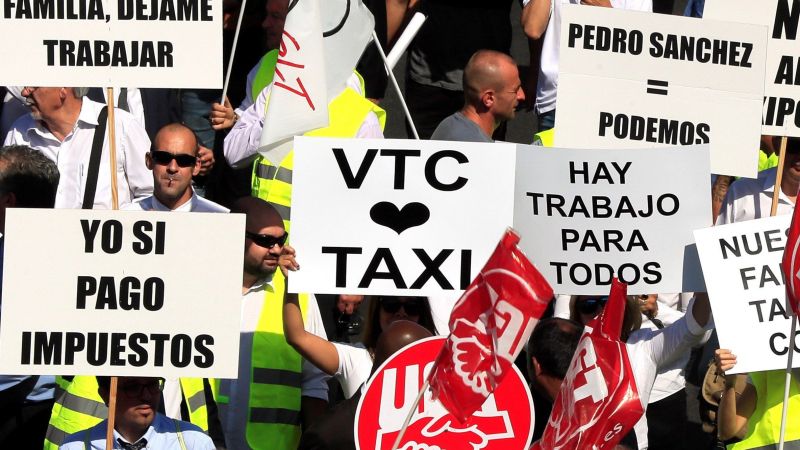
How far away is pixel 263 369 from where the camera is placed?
7.55 metres

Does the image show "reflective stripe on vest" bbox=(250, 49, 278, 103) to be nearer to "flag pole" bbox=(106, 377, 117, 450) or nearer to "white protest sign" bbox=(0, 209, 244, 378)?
"white protest sign" bbox=(0, 209, 244, 378)

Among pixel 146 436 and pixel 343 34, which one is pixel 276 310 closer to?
pixel 146 436

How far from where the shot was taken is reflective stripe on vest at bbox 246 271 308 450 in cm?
753

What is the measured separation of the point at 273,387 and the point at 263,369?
0.08 m

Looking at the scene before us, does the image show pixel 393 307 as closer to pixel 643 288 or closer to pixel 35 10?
pixel 643 288

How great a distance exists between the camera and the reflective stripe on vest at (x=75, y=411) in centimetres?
725

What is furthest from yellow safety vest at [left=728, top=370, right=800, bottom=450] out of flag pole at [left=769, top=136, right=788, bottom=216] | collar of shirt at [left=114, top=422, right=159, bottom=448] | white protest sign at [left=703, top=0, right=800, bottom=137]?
collar of shirt at [left=114, top=422, right=159, bottom=448]

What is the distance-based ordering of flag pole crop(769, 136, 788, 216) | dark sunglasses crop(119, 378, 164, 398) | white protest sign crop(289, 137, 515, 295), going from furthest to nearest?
1. flag pole crop(769, 136, 788, 216)
2. white protest sign crop(289, 137, 515, 295)
3. dark sunglasses crop(119, 378, 164, 398)

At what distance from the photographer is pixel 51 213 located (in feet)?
22.0

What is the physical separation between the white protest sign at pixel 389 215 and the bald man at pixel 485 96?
1.18 m

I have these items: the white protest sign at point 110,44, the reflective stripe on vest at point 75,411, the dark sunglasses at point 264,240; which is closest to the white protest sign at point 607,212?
the dark sunglasses at point 264,240

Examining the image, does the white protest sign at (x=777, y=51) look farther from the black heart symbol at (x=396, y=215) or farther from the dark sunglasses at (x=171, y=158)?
the dark sunglasses at (x=171, y=158)

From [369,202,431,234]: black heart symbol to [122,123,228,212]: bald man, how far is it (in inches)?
41.8

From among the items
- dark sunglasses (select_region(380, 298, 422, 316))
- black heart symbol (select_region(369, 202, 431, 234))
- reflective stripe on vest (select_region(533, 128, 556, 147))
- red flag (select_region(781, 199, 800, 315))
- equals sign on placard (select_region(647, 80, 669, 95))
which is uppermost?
equals sign on placard (select_region(647, 80, 669, 95))
